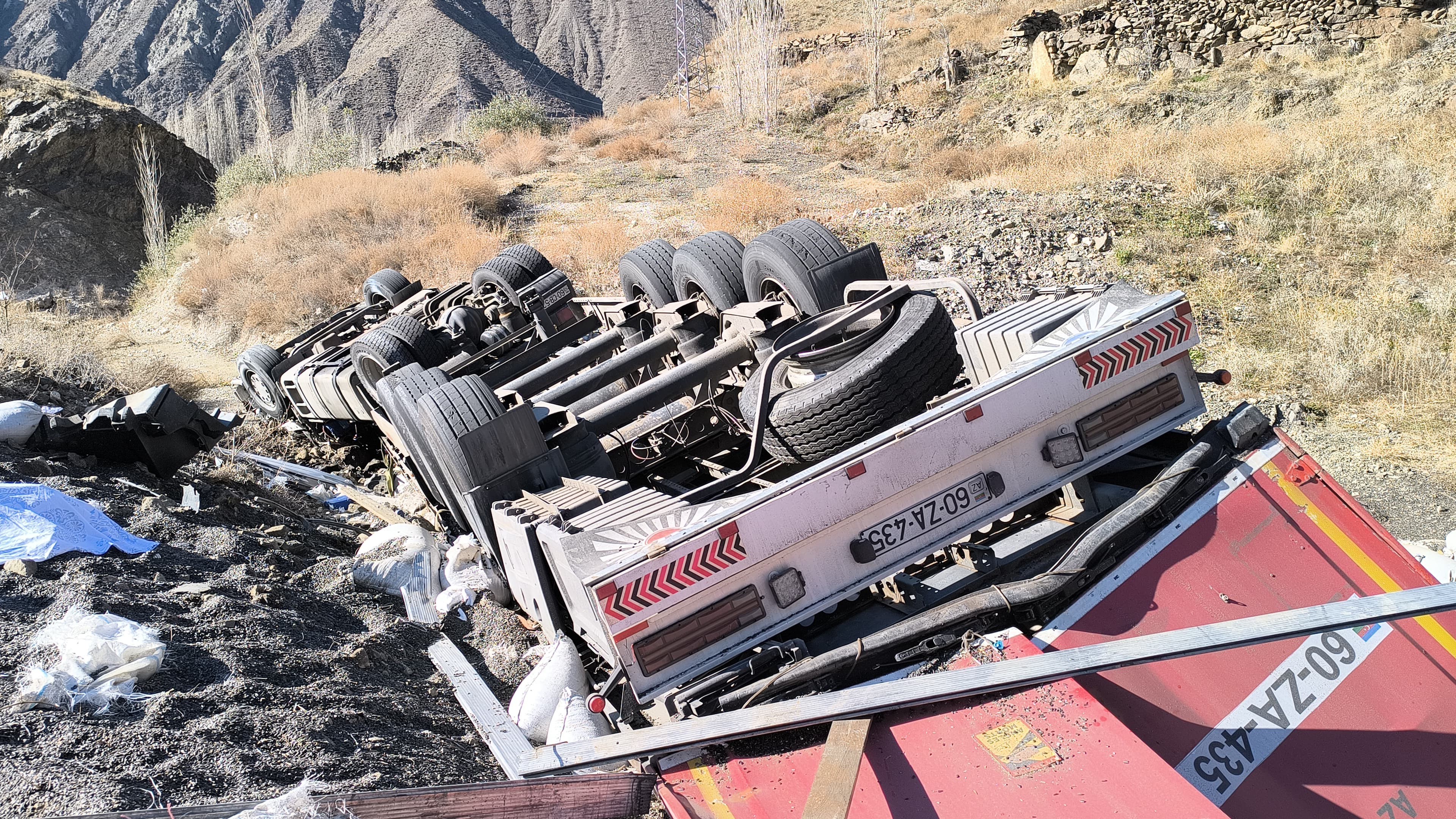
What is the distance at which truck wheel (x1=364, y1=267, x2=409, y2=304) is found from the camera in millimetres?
9664

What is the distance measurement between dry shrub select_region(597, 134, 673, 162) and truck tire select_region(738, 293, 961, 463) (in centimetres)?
1889

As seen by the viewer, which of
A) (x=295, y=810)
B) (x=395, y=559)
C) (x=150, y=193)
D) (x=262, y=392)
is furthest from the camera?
(x=150, y=193)

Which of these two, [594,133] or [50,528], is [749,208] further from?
[594,133]

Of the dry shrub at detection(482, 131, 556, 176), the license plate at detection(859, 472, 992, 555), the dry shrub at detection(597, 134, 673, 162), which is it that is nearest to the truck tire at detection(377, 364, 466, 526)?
the license plate at detection(859, 472, 992, 555)

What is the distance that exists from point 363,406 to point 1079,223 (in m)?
7.44

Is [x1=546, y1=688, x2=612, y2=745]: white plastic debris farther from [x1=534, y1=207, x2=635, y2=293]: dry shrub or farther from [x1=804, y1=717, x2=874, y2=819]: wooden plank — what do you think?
[x1=534, y1=207, x2=635, y2=293]: dry shrub

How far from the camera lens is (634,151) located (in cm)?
2227

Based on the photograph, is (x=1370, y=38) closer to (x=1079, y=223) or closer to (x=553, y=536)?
(x=1079, y=223)

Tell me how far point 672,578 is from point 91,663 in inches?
90.3

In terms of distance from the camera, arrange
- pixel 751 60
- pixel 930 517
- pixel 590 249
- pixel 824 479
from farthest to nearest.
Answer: pixel 751 60, pixel 590 249, pixel 930 517, pixel 824 479

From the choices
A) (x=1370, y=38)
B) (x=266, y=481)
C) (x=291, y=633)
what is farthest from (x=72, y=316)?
(x=1370, y=38)

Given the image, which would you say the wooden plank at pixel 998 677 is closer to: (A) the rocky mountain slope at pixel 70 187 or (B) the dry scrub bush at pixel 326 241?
(B) the dry scrub bush at pixel 326 241

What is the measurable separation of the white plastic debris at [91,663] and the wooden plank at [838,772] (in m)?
2.47

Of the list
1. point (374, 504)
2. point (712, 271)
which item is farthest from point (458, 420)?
point (374, 504)
